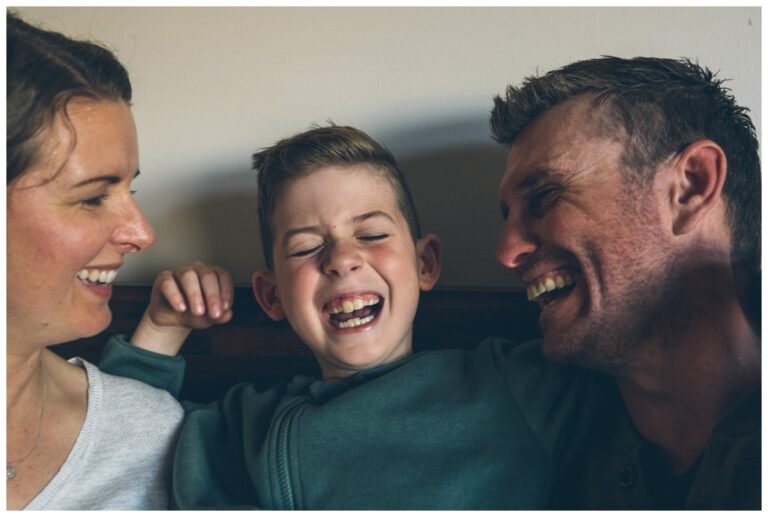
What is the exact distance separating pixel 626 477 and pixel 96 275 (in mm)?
833

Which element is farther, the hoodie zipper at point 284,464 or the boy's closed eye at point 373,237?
the boy's closed eye at point 373,237

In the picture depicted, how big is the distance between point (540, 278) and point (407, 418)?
289 mm

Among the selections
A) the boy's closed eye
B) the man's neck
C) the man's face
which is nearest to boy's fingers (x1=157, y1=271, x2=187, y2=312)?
the boy's closed eye

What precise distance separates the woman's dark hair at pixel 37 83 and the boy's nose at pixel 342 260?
1.32ft

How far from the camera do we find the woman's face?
→ 3.23 feet

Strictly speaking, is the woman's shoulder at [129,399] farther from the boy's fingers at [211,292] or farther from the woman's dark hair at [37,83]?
the woman's dark hair at [37,83]

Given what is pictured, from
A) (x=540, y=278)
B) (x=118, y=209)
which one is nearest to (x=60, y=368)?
(x=118, y=209)

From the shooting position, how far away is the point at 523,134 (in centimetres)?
108

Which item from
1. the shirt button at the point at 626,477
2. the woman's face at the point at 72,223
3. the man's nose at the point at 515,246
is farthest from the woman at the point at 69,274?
the shirt button at the point at 626,477

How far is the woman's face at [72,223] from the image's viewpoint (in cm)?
99

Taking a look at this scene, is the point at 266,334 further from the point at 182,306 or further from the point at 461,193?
the point at 461,193

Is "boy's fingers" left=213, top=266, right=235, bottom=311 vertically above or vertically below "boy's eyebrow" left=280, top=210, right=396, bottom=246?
below

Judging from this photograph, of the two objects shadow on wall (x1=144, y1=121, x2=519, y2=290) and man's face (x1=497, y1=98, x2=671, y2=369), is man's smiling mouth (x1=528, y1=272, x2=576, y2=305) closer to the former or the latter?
man's face (x1=497, y1=98, x2=671, y2=369)

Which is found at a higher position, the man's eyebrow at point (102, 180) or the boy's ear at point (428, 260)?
the man's eyebrow at point (102, 180)
